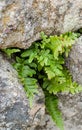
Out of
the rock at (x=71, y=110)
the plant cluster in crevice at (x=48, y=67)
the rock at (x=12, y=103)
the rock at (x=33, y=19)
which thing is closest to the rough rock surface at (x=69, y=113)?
the rock at (x=71, y=110)

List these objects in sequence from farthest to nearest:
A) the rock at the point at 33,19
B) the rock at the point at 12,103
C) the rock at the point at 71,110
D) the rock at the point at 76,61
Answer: the rock at the point at 71,110, the rock at the point at 76,61, the rock at the point at 12,103, the rock at the point at 33,19

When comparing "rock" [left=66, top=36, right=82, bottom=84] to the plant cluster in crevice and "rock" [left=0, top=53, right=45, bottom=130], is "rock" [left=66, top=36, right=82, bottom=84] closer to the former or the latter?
the plant cluster in crevice

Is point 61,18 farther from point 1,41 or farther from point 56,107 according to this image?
point 56,107

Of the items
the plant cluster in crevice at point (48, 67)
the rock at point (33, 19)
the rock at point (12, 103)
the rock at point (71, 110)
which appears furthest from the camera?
the rock at point (71, 110)

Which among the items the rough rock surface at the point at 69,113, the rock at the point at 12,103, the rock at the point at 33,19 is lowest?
the rough rock surface at the point at 69,113

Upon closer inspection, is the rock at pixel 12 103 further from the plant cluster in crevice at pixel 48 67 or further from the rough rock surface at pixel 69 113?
the rough rock surface at pixel 69 113

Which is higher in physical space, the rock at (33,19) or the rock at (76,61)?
the rock at (33,19)

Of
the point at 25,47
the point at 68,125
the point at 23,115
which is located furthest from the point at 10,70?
the point at 68,125
